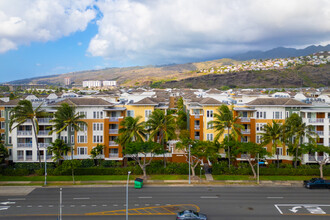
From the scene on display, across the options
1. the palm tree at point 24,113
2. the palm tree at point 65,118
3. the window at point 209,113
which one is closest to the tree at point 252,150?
the window at point 209,113

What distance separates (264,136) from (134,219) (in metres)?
28.3

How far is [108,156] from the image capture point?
54.8 meters

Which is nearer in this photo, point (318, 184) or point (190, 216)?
point (190, 216)

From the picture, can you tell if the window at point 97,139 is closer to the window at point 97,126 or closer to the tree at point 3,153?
the window at point 97,126

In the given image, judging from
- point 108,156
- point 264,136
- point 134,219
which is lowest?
point 134,219

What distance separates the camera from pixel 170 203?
124 ft

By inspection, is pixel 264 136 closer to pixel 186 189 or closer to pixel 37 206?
pixel 186 189

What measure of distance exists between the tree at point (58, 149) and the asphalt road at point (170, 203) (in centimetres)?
812

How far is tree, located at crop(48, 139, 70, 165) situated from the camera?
169ft

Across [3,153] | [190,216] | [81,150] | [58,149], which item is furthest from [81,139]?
[190,216]

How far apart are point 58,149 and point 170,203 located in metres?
25.1

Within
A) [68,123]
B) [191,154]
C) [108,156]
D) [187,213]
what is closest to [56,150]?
[68,123]

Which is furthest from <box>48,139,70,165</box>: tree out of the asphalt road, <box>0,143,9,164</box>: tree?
<box>0,143,9,164</box>: tree

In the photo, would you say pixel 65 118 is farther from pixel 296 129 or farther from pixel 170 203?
pixel 296 129
